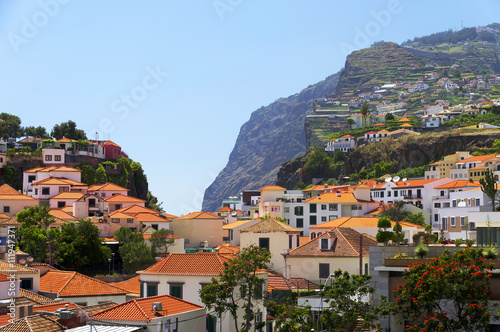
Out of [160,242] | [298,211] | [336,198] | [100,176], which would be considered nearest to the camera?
[160,242]

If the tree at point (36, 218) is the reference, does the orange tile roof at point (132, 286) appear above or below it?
below

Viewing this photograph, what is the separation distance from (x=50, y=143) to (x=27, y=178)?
12172 mm

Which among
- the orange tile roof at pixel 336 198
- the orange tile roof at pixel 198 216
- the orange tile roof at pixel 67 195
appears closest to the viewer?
the orange tile roof at pixel 198 216

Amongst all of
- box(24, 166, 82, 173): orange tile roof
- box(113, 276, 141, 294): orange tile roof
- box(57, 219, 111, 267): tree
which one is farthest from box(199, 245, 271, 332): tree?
box(24, 166, 82, 173): orange tile roof

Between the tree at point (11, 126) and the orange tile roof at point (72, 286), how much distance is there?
83.3 meters

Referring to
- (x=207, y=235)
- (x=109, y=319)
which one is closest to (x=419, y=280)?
(x=109, y=319)

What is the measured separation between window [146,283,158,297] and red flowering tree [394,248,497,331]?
20581 mm

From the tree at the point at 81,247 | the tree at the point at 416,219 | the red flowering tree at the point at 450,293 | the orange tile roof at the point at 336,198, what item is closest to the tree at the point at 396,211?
the tree at the point at 416,219

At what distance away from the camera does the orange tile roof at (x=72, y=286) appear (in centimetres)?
4966

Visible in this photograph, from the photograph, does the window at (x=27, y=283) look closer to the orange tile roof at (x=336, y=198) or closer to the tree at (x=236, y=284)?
the tree at (x=236, y=284)

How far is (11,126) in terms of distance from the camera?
134 m

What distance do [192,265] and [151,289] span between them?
2.74 m

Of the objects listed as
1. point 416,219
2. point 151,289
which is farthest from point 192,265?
point 416,219

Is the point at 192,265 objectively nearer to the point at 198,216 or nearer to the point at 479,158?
the point at 198,216
